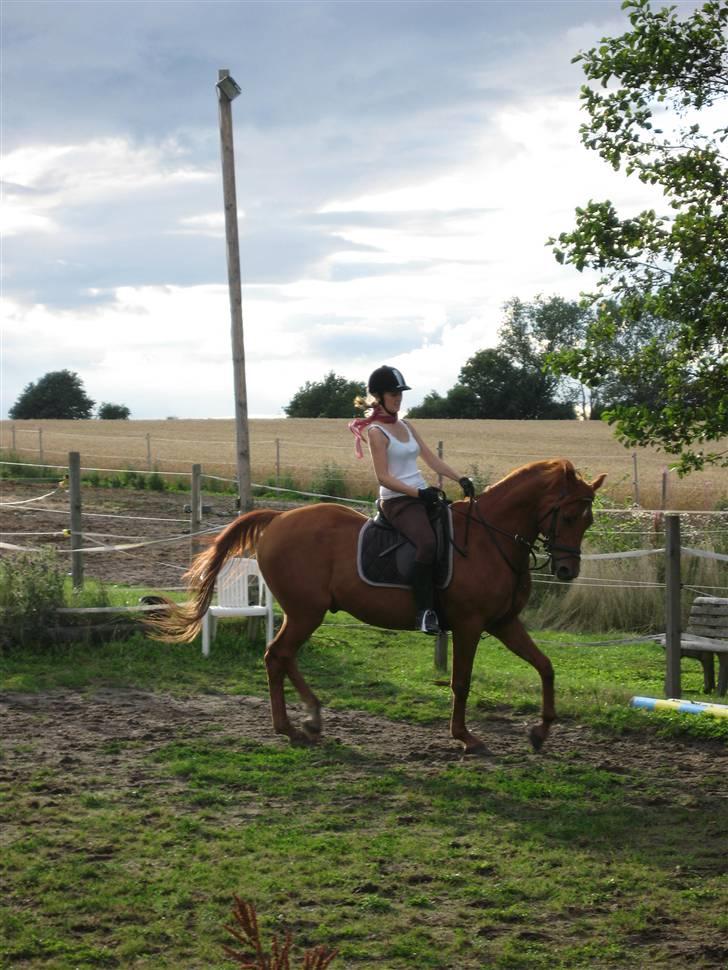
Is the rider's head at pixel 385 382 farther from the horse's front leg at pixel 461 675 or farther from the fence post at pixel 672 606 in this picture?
the fence post at pixel 672 606

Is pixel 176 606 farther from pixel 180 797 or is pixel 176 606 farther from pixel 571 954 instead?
pixel 571 954

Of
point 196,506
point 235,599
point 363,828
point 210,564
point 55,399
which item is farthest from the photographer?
point 55,399

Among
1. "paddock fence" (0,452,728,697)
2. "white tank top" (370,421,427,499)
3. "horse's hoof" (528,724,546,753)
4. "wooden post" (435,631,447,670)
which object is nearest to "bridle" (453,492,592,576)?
"white tank top" (370,421,427,499)

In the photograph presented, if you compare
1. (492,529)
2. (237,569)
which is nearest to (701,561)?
(237,569)

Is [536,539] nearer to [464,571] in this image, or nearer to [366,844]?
[464,571]

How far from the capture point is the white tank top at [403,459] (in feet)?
24.5

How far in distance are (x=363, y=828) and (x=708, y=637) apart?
17.9 feet

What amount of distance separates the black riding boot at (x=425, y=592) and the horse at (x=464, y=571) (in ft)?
0.37

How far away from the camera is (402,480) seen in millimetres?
7535

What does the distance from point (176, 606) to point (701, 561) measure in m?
7.11

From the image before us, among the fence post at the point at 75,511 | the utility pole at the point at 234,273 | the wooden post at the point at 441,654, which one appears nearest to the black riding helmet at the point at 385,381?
the wooden post at the point at 441,654

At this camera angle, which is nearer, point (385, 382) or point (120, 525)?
point (385, 382)

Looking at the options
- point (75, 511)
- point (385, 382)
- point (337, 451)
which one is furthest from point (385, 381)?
point (337, 451)

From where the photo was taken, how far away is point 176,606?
866cm
